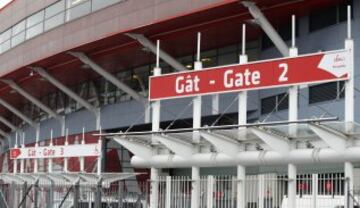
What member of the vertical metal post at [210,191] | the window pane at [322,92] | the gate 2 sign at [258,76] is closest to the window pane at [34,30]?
the window pane at [322,92]

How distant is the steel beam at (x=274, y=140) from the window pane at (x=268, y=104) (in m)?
12.5

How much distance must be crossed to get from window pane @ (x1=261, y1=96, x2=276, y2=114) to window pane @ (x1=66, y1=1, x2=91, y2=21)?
33.4ft

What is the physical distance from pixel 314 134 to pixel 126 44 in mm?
17299

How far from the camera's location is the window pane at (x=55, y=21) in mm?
37156

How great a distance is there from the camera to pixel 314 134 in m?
17.6

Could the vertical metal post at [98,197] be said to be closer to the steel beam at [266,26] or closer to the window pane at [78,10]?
the steel beam at [266,26]

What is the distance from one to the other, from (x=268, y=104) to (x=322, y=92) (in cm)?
374

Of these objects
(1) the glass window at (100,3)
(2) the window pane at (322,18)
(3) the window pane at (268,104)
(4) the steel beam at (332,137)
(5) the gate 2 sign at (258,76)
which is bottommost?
(4) the steel beam at (332,137)

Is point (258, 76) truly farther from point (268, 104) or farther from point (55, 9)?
point (55, 9)

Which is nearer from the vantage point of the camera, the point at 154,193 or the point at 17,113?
the point at 154,193

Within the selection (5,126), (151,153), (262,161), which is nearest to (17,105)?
(5,126)

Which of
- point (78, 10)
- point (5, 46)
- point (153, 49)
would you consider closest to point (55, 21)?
point (78, 10)

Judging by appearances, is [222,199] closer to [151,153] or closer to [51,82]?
[151,153]

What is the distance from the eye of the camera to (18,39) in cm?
4253
